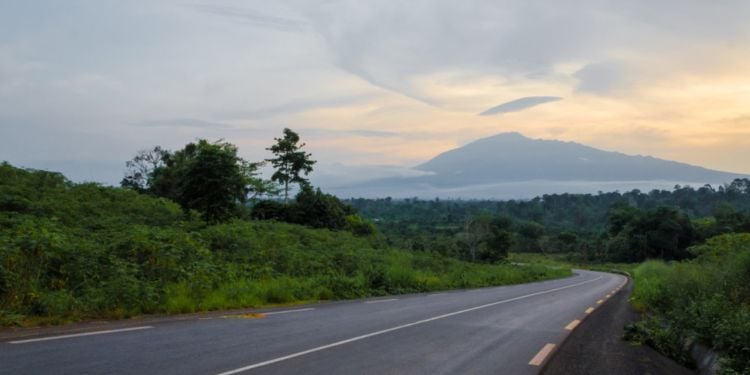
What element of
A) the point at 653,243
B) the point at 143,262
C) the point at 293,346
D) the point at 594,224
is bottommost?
the point at 653,243

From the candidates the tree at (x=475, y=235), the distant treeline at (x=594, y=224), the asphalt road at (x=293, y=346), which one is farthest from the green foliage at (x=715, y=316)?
the tree at (x=475, y=235)

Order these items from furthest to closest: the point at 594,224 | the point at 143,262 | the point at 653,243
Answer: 1. the point at 594,224
2. the point at 653,243
3. the point at 143,262

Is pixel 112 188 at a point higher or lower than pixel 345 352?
higher

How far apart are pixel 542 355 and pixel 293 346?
3708 millimetres

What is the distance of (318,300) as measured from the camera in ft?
52.9

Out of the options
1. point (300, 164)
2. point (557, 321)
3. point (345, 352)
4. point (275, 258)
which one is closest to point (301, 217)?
point (300, 164)

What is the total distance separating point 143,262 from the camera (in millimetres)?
13578

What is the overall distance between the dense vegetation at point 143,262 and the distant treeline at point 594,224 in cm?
2653

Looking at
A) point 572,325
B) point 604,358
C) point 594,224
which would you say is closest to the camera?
point 604,358

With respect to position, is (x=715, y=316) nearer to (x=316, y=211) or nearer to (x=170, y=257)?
(x=170, y=257)

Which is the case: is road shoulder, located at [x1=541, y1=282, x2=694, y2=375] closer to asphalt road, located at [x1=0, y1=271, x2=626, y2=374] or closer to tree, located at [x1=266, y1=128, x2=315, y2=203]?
asphalt road, located at [x1=0, y1=271, x2=626, y2=374]

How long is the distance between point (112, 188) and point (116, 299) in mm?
24063

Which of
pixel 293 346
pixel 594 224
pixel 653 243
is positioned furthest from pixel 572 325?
pixel 594 224

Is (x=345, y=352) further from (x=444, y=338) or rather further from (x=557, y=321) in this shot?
(x=557, y=321)
